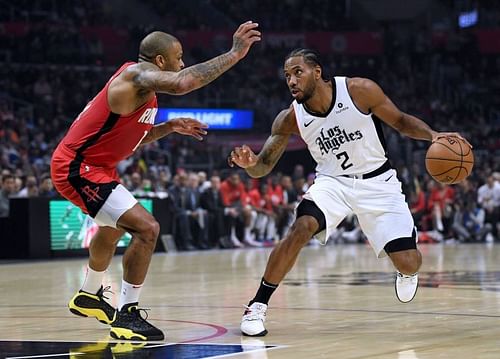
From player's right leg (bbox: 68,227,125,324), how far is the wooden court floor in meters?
0.14

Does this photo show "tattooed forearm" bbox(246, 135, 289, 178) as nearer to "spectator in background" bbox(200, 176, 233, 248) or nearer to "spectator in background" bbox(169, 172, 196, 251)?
"spectator in background" bbox(169, 172, 196, 251)

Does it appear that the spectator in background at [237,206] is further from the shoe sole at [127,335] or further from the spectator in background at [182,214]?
the shoe sole at [127,335]

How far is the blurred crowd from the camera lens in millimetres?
21938

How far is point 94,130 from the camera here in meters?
7.44

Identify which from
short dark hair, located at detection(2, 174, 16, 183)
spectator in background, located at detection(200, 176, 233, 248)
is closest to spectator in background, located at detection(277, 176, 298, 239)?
spectator in background, located at detection(200, 176, 233, 248)

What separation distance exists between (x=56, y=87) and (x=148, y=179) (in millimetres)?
8114

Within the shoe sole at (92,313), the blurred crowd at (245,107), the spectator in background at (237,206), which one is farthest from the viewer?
the spectator in background at (237,206)

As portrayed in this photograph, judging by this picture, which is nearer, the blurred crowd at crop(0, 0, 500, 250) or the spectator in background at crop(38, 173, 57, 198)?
the spectator in background at crop(38, 173, 57, 198)

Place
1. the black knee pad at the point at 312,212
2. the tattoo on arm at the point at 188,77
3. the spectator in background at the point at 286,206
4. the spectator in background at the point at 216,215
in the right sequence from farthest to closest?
the spectator in background at the point at 286,206
the spectator in background at the point at 216,215
the black knee pad at the point at 312,212
the tattoo on arm at the point at 188,77

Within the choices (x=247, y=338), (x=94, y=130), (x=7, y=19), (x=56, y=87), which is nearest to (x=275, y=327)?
(x=247, y=338)

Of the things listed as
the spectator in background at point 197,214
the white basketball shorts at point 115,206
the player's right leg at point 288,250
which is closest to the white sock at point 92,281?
the white basketball shorts at point 115,206

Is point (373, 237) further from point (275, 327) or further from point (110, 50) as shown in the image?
point (110, 50)

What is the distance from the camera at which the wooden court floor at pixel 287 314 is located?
6.43m

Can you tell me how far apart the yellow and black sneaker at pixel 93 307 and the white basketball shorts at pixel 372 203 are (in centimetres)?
172
